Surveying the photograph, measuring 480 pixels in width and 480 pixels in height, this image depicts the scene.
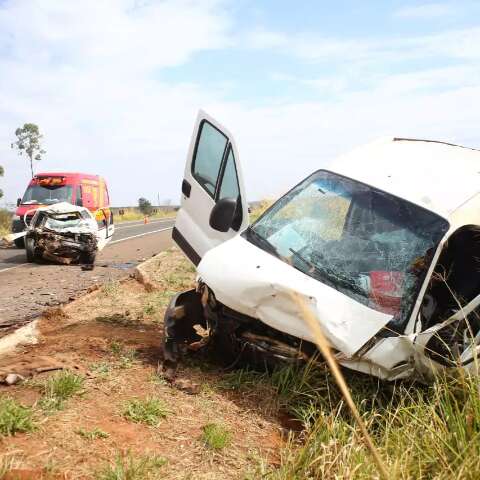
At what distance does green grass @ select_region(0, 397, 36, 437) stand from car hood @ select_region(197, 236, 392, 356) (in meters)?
1.43

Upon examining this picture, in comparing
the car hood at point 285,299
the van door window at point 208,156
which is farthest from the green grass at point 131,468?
the van door window at point 208,156

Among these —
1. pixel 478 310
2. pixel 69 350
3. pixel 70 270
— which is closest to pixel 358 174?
pixel 478 310

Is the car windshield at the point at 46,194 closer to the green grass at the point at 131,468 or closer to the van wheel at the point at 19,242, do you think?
the van wheel at the point at 19,242

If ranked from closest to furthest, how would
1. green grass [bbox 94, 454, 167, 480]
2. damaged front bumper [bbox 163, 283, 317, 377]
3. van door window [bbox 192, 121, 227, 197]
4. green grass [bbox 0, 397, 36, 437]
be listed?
green grass [bbox 94, 454, 167, 480] < green grass [bbox 0, 397, 36, 437] < damaged front bumper [bbox 163, 283, 317, 377] < van door window [bbox 192, 121, 227, 197]

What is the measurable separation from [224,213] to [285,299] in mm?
1154

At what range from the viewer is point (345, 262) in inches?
157

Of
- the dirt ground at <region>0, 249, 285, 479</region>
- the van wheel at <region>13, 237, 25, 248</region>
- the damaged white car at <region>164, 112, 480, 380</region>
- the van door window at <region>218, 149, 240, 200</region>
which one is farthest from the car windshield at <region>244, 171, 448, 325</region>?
the van wheel at <region>13, 237, 25, 248</region>

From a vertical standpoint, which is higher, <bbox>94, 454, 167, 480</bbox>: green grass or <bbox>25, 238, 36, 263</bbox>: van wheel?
<bbox>94, 454, 167, 480</bbox>: green grass

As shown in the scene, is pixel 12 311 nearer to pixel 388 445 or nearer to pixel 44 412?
pixel 44 412

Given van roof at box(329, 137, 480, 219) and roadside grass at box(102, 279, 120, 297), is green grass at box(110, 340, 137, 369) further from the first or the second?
roadside grass at box(102, 279, 120, 297)

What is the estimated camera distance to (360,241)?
162 inches

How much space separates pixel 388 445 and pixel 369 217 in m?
1.69

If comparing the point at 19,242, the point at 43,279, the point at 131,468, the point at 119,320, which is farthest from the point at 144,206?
the point at 131,468

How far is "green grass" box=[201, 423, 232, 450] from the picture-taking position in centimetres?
335
